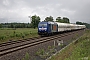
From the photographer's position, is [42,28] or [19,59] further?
[42,28]

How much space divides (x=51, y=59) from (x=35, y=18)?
94.4 m

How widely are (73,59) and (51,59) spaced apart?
1.60 meters

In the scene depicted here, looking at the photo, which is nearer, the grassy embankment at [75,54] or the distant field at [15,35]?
the grassy embankment at [75,54]

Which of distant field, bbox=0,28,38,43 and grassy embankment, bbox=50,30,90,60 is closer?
grassy embankment, bbox=50,30,90,60

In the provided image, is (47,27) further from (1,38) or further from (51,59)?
(51,59)

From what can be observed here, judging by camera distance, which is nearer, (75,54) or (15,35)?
(75,54)

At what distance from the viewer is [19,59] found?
992cm

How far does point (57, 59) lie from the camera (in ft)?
31.9

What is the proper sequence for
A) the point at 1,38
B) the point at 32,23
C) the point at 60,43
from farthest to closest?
the point at 32,23 → the point at 1,38 → the point at 60,43

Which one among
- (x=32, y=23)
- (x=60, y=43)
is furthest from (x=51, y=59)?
(x=32, y=23)

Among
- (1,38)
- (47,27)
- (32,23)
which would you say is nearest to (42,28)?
(47,27)

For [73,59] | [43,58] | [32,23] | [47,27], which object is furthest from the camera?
[32,23]

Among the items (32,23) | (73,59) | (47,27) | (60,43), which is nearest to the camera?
(73,59)

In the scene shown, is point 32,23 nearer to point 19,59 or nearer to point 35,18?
point 35,18
